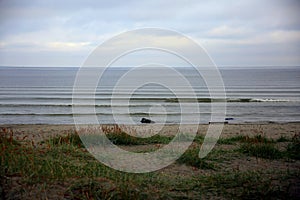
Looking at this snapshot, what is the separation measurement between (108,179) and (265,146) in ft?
16.0

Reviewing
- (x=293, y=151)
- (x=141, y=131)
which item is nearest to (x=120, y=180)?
(x=293, y=151)

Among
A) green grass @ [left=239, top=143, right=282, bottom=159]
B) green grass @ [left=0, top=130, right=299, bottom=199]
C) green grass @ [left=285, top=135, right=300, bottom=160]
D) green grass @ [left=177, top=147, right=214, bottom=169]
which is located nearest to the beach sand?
green grass @ [left=285, top=135, right=300, bottom=160]

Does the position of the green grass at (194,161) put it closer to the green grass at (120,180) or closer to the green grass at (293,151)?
the green grass at (120,180)

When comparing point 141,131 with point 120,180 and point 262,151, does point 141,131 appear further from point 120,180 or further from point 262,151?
point 120,180

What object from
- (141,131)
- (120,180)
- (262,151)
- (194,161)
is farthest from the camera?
(141,131)

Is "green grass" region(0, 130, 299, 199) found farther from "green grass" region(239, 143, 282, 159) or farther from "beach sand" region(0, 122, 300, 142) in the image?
"beach sand" region(0, 122, 300, 142)

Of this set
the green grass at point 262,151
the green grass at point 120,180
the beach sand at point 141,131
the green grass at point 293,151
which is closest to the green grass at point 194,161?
the green grass at point 120,180

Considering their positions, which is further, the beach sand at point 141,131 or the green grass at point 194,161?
the beach sand at point 141,131

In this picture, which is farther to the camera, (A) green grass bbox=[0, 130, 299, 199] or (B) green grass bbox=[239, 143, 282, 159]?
(B) green grass bbox=[239, 143, 282, 159]

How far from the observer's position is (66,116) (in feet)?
75.1

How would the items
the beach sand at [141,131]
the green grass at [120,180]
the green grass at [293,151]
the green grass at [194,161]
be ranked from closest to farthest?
the green grass at [120,180]
the green grass at [194,161]
the green grass at [293,151]
the beach sand at [141,131]

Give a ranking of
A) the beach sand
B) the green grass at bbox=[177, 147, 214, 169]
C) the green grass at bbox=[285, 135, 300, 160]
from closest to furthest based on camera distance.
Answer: the green grass at bbox=[177, 147, 214, 169] < the green grass at bbox=[285, 135, 300, 160] < the beach sand

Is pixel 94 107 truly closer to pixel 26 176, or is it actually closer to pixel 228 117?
pixel 228 117

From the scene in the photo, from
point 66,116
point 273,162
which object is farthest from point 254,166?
point 66,116
